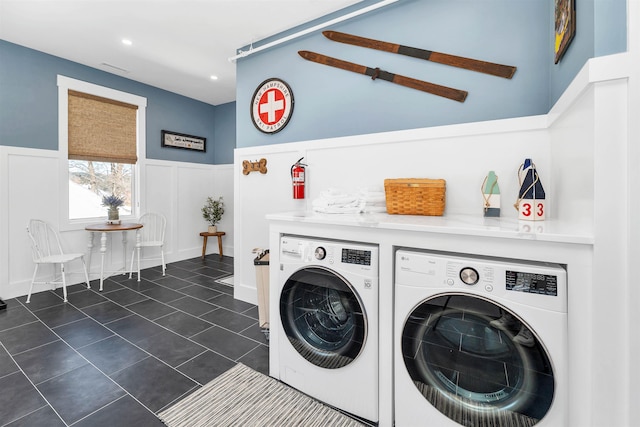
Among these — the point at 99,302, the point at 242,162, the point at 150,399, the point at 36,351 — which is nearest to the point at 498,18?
the point at 242,162

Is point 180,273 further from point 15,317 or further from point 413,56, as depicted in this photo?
point 413,56

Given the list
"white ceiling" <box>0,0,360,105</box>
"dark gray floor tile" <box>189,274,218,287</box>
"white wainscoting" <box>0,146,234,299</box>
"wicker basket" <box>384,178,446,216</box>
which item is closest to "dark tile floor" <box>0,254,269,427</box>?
"dark gray floor tile" <box>189,274,218,287</box>

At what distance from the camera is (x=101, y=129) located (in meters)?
3.78

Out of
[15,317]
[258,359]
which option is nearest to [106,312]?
[15,317]

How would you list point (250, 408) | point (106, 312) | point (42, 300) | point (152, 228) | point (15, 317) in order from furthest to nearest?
point (152, 228) < point (42, 300) < point (106, 312) < point (15, 317) < point (250, 408)

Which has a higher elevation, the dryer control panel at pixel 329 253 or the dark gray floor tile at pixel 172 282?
the dryer control panel at pixel 329 253

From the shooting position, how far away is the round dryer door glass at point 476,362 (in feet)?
3.43

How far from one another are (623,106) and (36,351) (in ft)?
11.2

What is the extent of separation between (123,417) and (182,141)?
13.5ft

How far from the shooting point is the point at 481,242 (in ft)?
3.84

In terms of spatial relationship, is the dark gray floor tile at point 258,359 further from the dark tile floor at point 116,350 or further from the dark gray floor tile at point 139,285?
the dark gray floor tile at point 139,285

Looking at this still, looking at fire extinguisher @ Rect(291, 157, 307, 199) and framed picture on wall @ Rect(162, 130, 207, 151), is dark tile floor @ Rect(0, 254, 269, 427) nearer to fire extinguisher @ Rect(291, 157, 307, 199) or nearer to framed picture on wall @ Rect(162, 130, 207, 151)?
fire extinguisher @ Rect(291, 157, 307, 199)

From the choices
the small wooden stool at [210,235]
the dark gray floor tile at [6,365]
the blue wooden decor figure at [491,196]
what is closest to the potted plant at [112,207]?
the small wooden stool at [210,235]

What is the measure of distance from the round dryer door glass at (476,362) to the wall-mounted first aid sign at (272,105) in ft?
7.02
